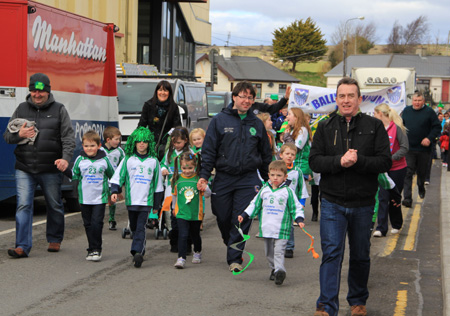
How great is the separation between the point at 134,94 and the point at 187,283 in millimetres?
10339

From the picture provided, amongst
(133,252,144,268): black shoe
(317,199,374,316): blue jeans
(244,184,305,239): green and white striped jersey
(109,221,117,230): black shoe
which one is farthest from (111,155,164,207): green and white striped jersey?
(317,199,374,316): blue jeans

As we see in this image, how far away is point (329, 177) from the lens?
20.0ft

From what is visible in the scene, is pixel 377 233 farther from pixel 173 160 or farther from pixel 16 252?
pixel 16 252

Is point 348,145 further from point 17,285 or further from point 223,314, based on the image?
point 17,285

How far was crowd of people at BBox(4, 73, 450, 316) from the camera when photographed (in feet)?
19.9

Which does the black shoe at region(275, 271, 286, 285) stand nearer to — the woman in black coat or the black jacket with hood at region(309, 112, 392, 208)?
the black jacket with hood at region(309, 112, 392, 208)

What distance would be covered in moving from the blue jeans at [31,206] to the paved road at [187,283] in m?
0.23

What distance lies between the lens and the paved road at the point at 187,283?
259 inches

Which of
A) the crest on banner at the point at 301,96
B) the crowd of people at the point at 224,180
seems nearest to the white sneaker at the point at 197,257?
the crowd of people at the point at 224,180

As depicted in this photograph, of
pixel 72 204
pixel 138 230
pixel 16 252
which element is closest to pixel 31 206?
pixel 16 252

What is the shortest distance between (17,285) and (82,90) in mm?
5608

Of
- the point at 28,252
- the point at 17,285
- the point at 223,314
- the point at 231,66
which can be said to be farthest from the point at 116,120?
the point at 231,66

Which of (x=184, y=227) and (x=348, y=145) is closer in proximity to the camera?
(x=348, y=145)

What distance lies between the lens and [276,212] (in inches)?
299
